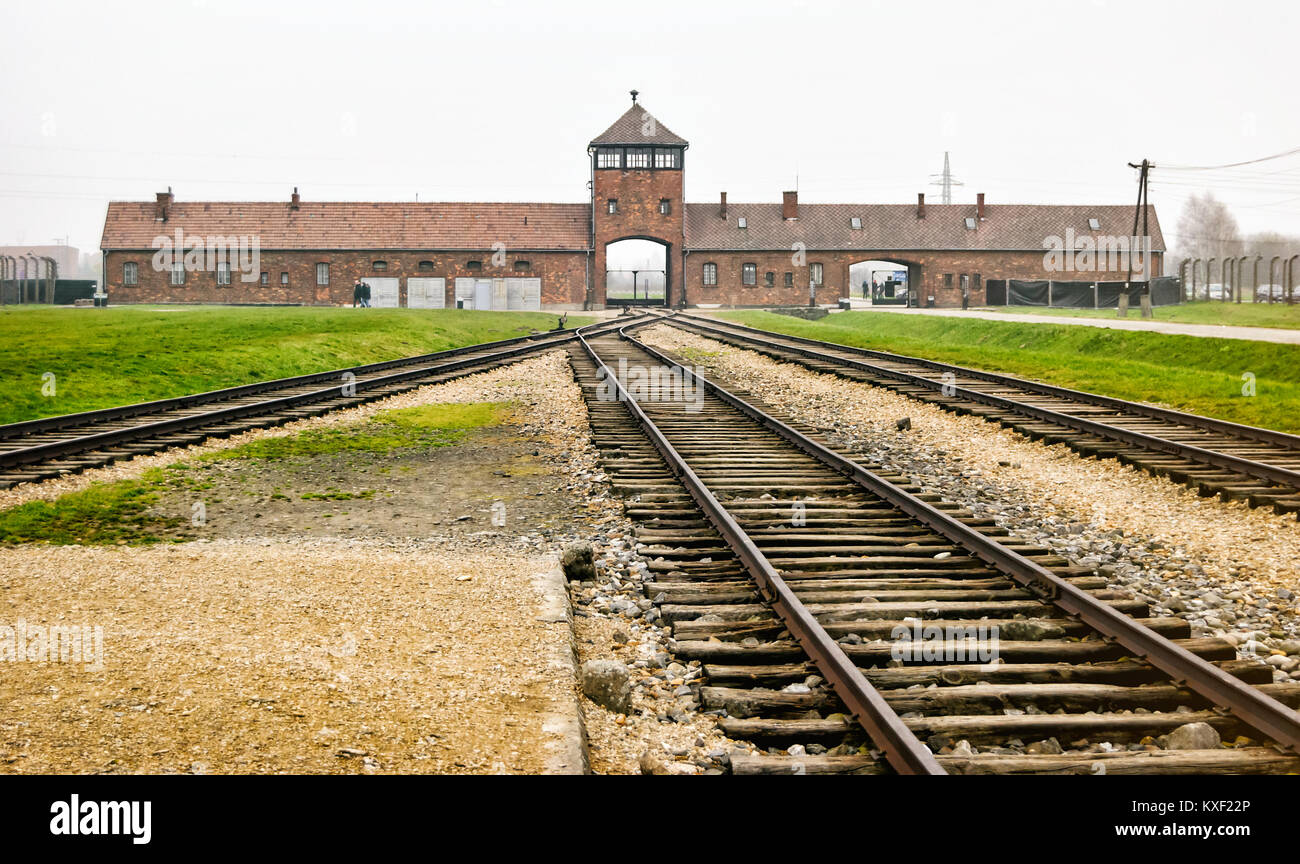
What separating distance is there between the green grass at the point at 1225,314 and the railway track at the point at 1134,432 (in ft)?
54.2

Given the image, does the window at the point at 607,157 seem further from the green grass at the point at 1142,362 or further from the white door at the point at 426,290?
the green grass at the point at 1142,362

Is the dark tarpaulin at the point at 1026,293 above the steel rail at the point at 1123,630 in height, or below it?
above

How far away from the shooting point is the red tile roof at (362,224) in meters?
63.6

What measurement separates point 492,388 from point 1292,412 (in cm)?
1205

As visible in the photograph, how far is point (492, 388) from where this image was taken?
1875 cm

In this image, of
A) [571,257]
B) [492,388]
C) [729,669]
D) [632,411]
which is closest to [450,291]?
[571,257]

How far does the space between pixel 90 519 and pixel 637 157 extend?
5764 cm

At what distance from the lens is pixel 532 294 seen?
63219 mm

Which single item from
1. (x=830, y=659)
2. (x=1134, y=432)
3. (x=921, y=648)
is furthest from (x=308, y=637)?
(x=1134, y=432)

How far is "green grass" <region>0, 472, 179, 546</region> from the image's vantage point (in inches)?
312

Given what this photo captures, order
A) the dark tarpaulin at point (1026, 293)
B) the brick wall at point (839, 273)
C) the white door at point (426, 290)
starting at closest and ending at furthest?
the dark tarpaulin at point (1026, 293) → the white door at point (426, 290) → the brick wall at point (839, 273)

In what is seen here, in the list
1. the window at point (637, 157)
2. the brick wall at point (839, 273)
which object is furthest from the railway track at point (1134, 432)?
the brick wall at point (839, 273)

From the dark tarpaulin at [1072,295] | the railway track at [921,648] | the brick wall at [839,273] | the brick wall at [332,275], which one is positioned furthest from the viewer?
the brick wall at [839,273]
